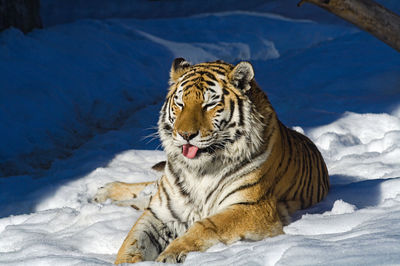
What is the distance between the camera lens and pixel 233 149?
9.02 feet

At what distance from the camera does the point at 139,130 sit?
578 centimetres

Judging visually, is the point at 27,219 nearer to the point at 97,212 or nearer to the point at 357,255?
the point at 97,212

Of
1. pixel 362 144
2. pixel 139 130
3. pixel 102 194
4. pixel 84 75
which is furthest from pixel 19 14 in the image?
pixel 362 144

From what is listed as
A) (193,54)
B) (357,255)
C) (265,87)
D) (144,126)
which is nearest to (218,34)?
(193,54)

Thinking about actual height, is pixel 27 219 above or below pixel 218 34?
below

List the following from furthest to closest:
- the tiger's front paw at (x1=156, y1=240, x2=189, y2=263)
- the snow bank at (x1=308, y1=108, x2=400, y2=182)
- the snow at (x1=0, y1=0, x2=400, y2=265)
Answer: the snow bank at (x1=308, y1=108, x2=400, y2=182), the snow at (x1=0, y1=0, x2=400, y2=265), the tiger's front paw at (x1=156, y1=240, x2=189, y2=263)

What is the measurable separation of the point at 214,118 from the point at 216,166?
25 centimetres

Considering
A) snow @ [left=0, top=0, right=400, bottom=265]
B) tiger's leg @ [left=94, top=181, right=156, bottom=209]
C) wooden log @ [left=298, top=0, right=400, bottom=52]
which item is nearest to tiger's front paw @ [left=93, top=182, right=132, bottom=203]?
tiger's leg @ [left=94, top=181, right=156, bottom=209]

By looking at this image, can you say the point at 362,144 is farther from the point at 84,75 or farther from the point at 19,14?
the point at 19,14

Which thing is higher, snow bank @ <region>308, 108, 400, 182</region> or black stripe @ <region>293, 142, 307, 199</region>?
black stripe @ <region>293, 142, 307, 199</region>

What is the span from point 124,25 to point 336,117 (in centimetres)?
503

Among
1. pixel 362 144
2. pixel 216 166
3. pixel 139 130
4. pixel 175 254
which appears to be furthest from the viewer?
pixel 139 130

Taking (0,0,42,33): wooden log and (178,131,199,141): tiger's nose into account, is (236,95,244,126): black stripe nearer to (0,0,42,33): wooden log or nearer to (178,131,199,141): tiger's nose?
(178,131,199,141): tiger's nose

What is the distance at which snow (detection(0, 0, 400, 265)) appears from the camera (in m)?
2.50
